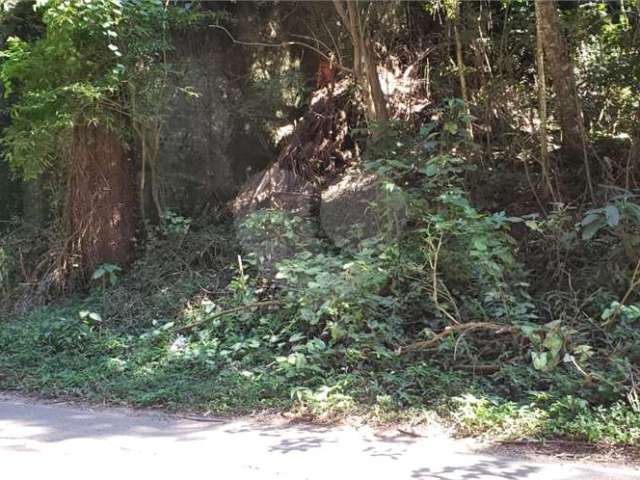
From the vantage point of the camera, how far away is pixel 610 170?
10078 mm

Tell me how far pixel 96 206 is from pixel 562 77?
7714mm

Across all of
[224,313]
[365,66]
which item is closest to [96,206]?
[224,313]

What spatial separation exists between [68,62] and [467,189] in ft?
20.5

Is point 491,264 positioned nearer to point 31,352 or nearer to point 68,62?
point 31,352

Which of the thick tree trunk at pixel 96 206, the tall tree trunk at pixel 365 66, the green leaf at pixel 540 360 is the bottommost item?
the green leaf at pixel 540 360

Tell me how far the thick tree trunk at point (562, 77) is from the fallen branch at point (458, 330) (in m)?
4.27

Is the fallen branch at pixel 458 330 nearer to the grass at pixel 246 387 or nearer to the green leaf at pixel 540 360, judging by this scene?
the grass at pixel 246 387

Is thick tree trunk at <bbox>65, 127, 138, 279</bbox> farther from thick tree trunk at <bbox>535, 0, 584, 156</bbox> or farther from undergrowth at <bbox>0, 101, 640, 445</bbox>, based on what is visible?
thick tree trunk at <bbox>535, 0, 584, 156</bbox>

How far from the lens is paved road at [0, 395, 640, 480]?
5.27 m

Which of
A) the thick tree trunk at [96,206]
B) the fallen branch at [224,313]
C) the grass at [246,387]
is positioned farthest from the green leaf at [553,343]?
the thick tree trunk at [96,206]

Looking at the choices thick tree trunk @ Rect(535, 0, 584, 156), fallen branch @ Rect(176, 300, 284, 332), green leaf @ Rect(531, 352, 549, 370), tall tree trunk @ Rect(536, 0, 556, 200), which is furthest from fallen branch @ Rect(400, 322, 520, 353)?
thick tree trunk @ Rect(535, 0, 584, 156)

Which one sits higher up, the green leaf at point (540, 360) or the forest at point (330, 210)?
the forest at point (330, 210)

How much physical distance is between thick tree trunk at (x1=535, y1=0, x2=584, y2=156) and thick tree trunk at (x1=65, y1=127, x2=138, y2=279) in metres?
7.02

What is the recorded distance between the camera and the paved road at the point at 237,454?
5.27 metres
